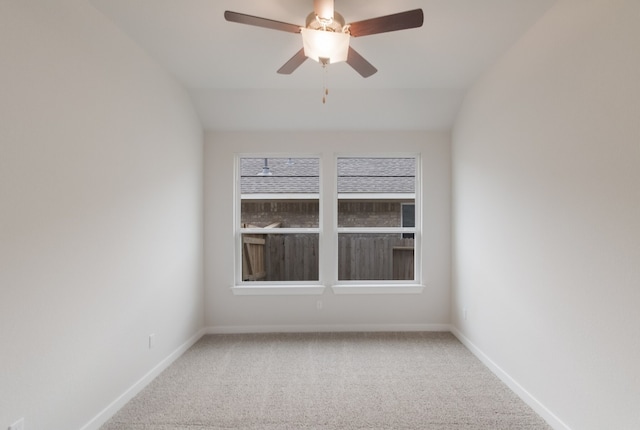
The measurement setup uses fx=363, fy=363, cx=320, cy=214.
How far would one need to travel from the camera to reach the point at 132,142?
2.74m

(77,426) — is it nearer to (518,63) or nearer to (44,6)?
(44,6)

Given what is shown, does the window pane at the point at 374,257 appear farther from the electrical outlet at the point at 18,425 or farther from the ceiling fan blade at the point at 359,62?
the electrical outlet at the point at 18,425

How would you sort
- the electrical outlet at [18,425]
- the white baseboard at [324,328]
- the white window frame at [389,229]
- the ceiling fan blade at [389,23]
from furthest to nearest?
the white window frame at [389,229]
the white baseboard at [324,328]
the ceiling fan blade at [389,23]
the electrical outlet at [18,425]

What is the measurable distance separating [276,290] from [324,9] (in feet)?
9.92

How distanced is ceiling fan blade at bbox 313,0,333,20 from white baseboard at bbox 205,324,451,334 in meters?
3.24

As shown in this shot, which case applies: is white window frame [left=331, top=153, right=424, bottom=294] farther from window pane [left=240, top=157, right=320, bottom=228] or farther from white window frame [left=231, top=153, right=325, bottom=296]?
window pane [left=240, top=157, right=320, bottom=228]

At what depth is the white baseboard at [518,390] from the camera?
232 centimetres

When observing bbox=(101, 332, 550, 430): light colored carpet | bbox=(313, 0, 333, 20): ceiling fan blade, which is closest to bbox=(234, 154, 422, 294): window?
bbox=(101, 332, 550, 430): light colored carpet

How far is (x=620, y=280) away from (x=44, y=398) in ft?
10.0

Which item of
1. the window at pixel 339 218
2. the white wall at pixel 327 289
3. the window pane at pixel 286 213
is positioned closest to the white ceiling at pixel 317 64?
the white wall at pixel 327 289

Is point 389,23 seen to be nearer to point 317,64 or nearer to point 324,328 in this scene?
point 317,64

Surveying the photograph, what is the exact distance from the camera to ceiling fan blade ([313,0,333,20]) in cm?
209

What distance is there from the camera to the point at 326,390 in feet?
9.34

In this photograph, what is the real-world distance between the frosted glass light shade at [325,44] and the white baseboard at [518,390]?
2652 mm
